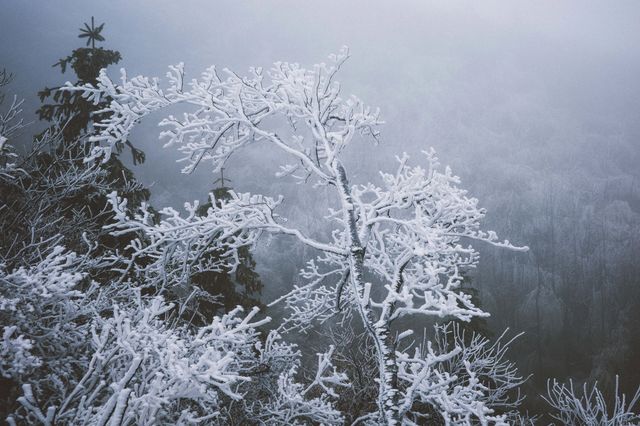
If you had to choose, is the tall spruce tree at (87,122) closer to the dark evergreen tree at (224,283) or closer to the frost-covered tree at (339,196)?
the dark evergreen tree at (224,283)

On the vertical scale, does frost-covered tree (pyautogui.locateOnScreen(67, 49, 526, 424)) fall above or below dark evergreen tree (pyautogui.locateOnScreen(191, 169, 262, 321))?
above

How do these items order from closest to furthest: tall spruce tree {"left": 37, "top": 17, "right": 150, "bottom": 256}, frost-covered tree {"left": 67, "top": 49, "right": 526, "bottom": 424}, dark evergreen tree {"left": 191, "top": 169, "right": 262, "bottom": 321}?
frost-covered tree {"left": 67, "top": 49, "right": 526, "bottom": 424} → tall spruce tree {"left": 37, "top": 17, "right": 150, "bottom": 256} → dark evergreen tree {"left": 191, "top": 169, "right": 262, "bottom": 321}

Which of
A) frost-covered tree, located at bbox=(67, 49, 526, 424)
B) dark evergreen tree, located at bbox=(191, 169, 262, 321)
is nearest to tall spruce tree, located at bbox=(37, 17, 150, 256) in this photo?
dark evergreen tree, located at bbox=(191, 169, 262, 321)

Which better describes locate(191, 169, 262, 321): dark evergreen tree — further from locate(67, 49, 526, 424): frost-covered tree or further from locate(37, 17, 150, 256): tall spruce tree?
locate(67, 49, 526, 424): frost-covered tree

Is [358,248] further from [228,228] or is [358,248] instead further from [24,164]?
[24,164]

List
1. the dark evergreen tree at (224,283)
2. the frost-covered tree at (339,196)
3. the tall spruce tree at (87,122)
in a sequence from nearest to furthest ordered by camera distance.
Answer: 1. the frost-covered tree at (339,196)
2. the tall spruce tree at (87,122)
3. the dark evergreen tree at (224,283)

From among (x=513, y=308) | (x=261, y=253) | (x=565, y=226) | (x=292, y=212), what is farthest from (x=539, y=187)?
(x=261, y=253)

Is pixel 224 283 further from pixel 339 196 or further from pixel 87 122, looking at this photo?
pixel 339 196

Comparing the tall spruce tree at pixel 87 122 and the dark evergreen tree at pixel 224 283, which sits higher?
the tall spruce tree at pixel 87 122

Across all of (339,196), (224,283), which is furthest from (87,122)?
(339,196)

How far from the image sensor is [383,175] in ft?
15.4

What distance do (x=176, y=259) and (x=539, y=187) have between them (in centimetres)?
9379

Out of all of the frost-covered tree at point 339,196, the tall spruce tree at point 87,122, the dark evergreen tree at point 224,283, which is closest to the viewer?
the frost-covered tree at point 339,196

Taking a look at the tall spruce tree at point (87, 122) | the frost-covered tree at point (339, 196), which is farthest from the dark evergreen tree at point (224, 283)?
the frost-covered tree at point (339, 196)
